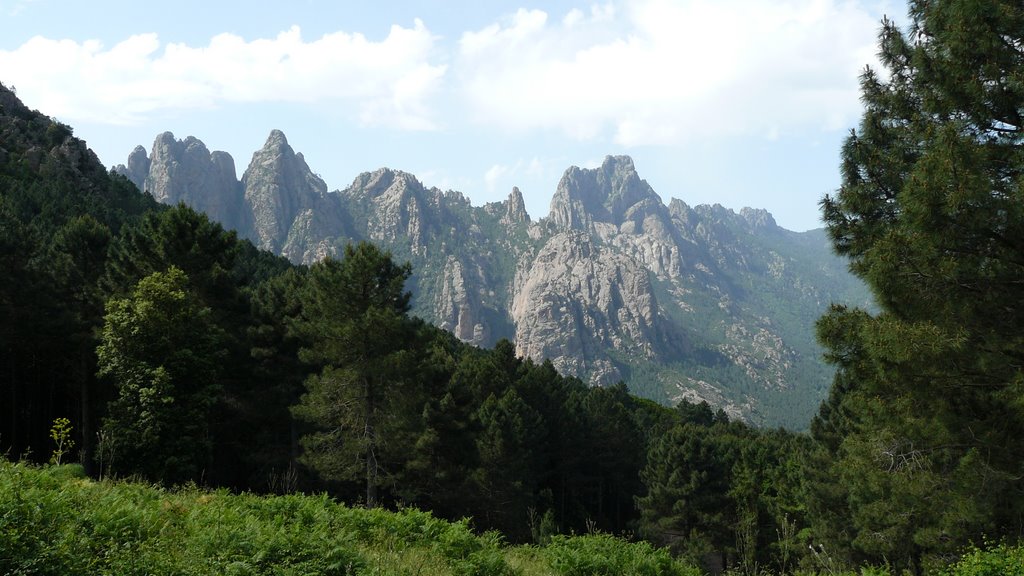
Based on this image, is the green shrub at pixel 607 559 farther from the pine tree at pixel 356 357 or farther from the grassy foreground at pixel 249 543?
the pine tree at pixel 356 357

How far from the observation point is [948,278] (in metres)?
9.28

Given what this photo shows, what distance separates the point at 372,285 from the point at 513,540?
19637mm

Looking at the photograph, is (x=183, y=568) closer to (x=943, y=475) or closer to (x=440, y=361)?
(x=943, y=475)

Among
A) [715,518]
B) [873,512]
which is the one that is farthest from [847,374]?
[715,518]

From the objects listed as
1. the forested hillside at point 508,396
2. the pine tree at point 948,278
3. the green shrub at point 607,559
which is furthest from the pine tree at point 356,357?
the pine tree at point 948,278

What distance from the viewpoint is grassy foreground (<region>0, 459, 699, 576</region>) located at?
578cm

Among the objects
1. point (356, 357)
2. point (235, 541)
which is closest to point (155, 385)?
point (356, 357)

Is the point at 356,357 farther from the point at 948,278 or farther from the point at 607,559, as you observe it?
the point at 948,278

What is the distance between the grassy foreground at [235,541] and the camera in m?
5.78

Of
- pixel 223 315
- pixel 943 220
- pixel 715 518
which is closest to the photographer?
pixel 943 220

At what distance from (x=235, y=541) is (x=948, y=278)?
10.9 meters

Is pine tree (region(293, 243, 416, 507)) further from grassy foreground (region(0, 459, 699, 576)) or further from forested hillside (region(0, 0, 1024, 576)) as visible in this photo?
grassy foreground (region(0, 459, 699, 576))

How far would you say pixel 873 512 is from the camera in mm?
17469

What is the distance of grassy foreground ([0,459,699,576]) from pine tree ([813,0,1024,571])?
492 cm
